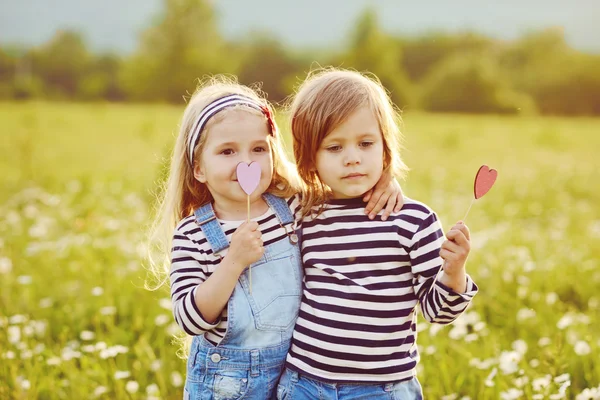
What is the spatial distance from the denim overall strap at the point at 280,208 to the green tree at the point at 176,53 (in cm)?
3606

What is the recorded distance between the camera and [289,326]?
6.76ft

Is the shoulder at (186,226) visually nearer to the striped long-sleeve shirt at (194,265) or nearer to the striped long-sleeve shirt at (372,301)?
the striped long-sleeve shirt at (194,265)

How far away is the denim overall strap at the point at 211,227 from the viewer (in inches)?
80.9

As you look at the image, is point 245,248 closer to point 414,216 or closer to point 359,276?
point 359,276

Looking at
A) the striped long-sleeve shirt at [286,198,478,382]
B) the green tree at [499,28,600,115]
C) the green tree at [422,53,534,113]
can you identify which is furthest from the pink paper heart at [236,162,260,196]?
the green tree at [422,53,534,113]

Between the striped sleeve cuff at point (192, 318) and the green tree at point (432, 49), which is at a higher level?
the green tree at point (432, 49)

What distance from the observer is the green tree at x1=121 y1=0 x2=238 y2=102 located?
3759 cm

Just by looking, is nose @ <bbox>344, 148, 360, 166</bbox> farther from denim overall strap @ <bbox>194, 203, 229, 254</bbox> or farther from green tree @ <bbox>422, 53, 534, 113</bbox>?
green tree @ <bbox>422, 53, 534, 113</bbox>

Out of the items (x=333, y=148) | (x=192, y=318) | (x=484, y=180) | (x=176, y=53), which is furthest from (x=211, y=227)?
(x=176, y=53)

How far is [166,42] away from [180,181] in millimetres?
37939

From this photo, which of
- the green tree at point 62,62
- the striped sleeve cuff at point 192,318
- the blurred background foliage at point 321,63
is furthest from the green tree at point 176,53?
the striped sleeve cuff at point 192,318

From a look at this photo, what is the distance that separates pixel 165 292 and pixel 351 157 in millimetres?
2279

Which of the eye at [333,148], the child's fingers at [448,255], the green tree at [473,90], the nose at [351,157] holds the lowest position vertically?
the child's fingers at [448,255]

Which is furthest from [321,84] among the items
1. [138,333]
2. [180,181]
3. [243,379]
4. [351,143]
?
[138,333]
